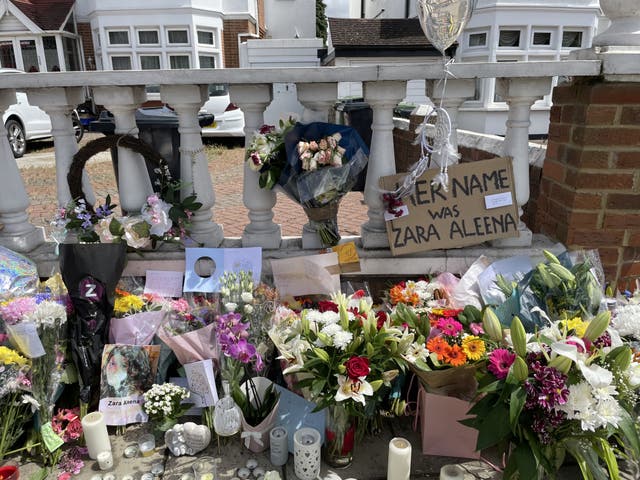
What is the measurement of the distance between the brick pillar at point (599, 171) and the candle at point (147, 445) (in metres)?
2.13

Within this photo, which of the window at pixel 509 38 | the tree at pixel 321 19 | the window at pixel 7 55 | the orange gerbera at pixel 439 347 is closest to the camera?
the orange gerbera at pixel 439 347

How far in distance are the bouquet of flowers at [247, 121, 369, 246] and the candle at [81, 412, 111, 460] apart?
3.99 feet

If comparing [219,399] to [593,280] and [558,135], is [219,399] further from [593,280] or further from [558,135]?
[558,135]

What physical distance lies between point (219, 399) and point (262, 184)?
981 mm

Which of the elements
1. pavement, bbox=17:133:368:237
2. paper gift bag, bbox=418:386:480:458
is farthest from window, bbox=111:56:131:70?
paper gift bag, bbox=418:386:480:458

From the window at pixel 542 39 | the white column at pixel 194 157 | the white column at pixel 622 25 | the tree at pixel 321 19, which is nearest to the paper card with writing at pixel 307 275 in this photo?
the white column at pixel 194 157

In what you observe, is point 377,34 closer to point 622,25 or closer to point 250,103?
point 622,25

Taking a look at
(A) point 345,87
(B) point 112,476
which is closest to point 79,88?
(B) point 112,476

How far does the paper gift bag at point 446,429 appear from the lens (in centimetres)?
196

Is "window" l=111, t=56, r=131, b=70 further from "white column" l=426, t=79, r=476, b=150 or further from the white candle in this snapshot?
the white candle

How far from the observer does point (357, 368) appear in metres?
1.76

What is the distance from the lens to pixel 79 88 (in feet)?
8.01

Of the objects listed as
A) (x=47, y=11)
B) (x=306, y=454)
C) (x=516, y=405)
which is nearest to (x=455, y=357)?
A: (x=516, y=405)

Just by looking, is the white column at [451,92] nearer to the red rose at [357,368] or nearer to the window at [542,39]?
the red rose at [357,368]
